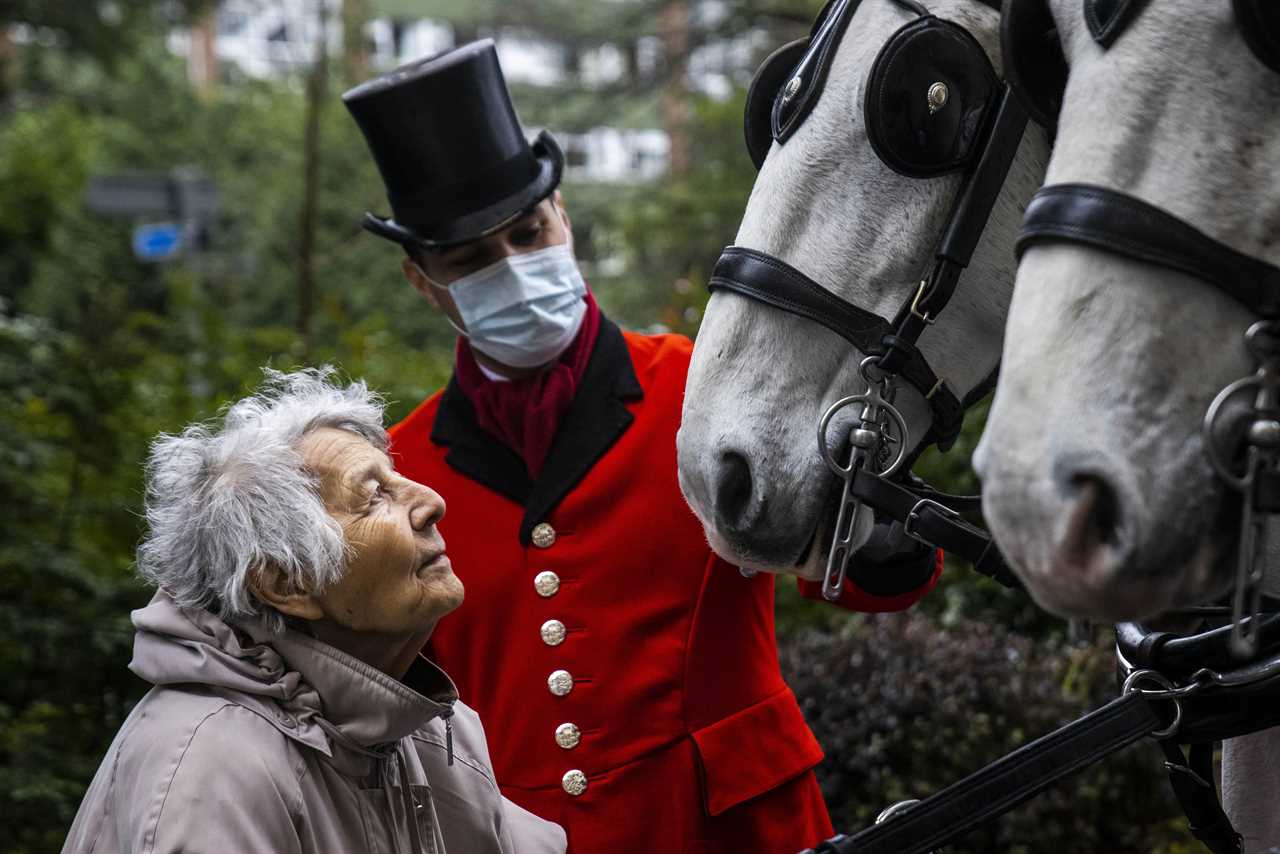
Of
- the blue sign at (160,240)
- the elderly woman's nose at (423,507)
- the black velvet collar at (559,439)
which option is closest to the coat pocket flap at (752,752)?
the black velvet collar at (559,439)

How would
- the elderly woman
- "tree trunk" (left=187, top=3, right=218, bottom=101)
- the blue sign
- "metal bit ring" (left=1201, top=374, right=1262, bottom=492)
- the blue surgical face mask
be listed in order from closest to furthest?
"metal bit ring" (left=1201, top=374, right=1262, bottom=492), the elderly woman, the blue surgical face mask, the blue sign, "tree trunk" (left=187, top=3, right=218, bottom=101)

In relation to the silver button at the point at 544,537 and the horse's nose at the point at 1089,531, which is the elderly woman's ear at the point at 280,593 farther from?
the horse's nose at the point at 1089,531

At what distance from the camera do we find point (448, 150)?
317cm

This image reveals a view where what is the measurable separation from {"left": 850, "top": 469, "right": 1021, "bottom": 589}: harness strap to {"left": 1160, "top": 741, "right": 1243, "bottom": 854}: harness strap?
36cm

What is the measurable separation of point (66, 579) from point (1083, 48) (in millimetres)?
4390

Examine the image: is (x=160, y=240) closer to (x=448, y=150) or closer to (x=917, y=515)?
(x=448, y=150)

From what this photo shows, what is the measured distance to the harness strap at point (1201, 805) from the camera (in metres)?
2.03

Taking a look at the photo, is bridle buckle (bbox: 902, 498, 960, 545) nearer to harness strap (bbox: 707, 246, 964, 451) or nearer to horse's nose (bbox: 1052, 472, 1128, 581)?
harness strap (bbox: 707, 246, 964, 451)

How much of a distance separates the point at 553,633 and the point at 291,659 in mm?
604

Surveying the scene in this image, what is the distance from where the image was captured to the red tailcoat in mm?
2738

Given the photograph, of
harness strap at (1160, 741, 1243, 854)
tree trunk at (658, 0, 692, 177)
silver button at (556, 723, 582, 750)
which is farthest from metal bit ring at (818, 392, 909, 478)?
tree trunk at (658, 0, 692, 177)

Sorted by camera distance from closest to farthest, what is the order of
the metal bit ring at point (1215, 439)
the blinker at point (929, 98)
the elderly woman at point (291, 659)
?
the metal bit ring at point (1215, 439), the blinker at point (929, 98), the elderly woman at point (291, 659)

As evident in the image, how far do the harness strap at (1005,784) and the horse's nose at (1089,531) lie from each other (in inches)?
20.9

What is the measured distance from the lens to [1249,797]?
2.15m
